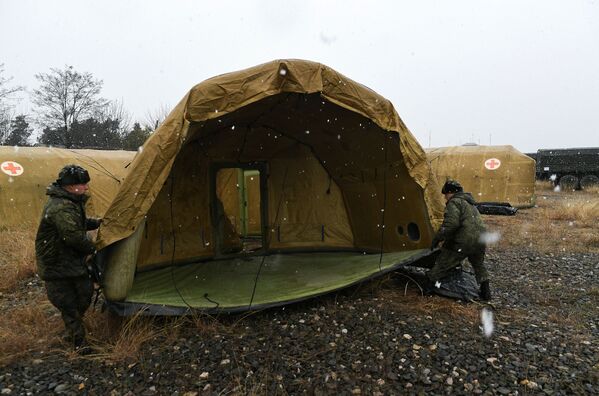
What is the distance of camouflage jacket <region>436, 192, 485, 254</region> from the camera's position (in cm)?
466

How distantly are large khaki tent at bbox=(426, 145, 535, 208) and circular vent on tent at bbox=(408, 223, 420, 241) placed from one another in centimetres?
980

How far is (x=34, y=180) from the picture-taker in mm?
10617

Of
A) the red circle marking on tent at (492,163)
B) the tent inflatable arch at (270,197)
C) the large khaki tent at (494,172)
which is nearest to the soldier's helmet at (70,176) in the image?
the tent inflatable arch at (270,197)

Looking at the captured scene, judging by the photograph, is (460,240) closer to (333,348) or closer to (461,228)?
(461,228)

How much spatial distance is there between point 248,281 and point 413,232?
8.45 ft

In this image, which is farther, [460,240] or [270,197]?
[270,197]

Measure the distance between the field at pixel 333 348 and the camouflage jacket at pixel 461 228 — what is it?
0.71 m

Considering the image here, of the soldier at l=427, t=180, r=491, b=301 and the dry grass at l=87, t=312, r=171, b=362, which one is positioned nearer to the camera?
the dry grass at l=87, t=312, r=171, b=362

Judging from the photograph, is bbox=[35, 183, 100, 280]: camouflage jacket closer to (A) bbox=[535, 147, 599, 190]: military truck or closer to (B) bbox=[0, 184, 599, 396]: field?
(B) bbox=[0, 184, 599, 396]: field

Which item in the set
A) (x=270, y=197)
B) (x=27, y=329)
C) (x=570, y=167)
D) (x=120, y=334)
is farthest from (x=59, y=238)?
(x=570, y=167)

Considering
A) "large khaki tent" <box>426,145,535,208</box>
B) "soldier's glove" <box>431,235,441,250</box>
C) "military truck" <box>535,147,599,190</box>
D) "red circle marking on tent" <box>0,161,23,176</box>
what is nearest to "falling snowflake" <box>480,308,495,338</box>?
"soldier's glove" <box>431,235,441,250</box>

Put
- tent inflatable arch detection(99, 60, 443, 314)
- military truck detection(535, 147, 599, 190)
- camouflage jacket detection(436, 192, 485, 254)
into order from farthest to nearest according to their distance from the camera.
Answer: military truck detection(535, 147, 599, 190)
camouflage jacket detection(436, 192, 485, 254)
tent inflatable arch detection(99, 60, 443, 314)

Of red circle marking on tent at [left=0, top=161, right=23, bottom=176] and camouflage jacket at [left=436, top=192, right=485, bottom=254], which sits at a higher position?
red circle marking on tent at [left=0, top=161, right=23, bottom=176]

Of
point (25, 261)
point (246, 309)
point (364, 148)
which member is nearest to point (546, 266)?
point (364, 148)
